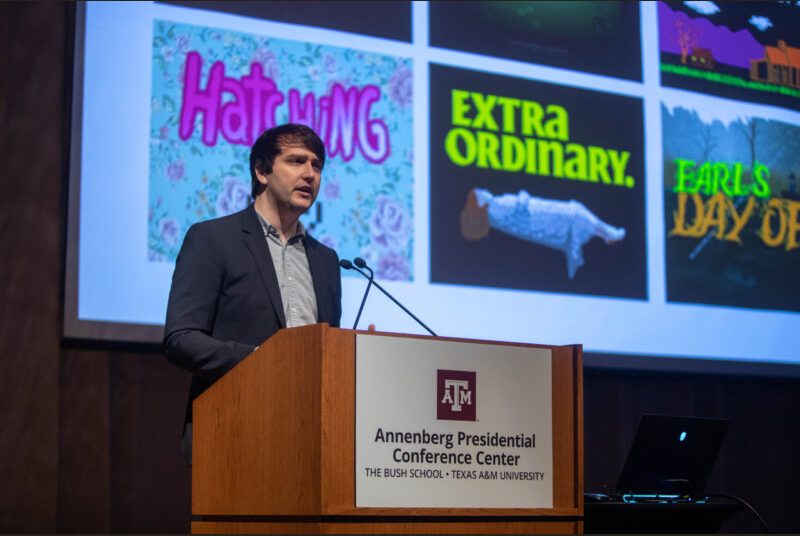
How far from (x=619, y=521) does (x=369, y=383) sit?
1284 mm

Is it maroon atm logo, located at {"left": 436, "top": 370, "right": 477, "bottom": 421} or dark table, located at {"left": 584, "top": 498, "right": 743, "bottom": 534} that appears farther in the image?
dark table, located at {"left": 584, "top": 498, "right": 743, "bottom": 534}

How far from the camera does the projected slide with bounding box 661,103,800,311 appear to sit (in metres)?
4.79

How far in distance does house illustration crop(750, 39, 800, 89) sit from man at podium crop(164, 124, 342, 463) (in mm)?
3079

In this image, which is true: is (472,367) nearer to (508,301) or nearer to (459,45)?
(508,301)

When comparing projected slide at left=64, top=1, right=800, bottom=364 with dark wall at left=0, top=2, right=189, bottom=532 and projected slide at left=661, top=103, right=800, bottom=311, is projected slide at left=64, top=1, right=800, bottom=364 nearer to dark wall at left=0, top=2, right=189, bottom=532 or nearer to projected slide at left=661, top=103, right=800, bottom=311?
projected slide at left=661, top=103, right=800, bottom=311

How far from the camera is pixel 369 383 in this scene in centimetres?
202

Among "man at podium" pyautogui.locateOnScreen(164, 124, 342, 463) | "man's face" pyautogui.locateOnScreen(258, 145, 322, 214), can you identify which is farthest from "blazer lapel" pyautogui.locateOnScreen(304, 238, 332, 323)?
"man's face" pyautogui.locateOnScreen(258, 145, 322, 214)

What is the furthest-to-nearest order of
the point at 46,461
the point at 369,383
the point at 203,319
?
the point at 46,461 → the point at 203,319 → the point at 369,383

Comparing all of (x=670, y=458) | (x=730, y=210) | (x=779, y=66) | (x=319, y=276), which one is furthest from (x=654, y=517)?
(x=779, y=66)

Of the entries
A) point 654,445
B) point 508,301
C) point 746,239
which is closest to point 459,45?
point 508,301

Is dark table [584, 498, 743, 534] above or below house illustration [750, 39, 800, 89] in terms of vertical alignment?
below

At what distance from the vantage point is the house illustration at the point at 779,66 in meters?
5.11

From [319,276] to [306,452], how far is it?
775 millimetres

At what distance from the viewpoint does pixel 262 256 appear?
2.56 meters
